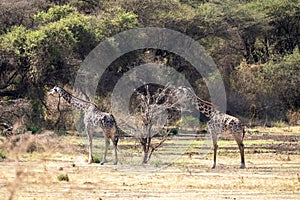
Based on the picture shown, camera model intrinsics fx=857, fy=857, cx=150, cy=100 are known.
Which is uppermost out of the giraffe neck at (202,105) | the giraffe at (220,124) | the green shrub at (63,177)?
the giraffe neck at (202,105)

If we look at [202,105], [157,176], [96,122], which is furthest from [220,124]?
[157,176]

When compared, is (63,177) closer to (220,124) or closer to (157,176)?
(157,176)

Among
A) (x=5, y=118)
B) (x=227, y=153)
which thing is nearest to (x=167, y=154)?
(x=227, y=153)

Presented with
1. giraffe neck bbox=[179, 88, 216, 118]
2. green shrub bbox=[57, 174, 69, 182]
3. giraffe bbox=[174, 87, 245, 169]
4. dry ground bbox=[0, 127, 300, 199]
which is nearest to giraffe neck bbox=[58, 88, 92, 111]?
dry ground bbox=[0, 127, 300, 199]

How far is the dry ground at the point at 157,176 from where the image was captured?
66.6 ft

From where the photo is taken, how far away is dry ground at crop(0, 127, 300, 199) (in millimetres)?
20297

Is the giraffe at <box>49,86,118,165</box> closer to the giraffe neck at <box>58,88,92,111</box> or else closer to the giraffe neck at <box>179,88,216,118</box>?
the giraffe neck at <box>58,88,92,111</box>

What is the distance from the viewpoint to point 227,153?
33.6 meters

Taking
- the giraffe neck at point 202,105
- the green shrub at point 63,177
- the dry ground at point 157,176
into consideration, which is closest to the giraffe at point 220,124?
the giraffe neck at point 202,105

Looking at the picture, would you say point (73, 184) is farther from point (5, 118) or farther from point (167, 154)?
point (5, 118)

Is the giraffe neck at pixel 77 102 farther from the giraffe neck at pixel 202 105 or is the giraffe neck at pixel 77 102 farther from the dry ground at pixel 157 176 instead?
the giraffe neck at pixel 202 105

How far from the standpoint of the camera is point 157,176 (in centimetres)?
2491

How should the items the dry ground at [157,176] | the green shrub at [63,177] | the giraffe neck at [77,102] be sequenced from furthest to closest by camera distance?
1. the giraffe neck at [77,102]
2. the green shrub at [63,177]
3. the dry ground at [157,176]

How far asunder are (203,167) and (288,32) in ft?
121
